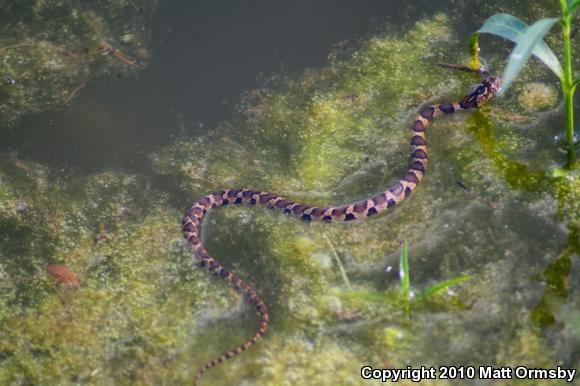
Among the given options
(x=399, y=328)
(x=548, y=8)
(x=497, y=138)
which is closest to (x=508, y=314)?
(x=399, y=328)

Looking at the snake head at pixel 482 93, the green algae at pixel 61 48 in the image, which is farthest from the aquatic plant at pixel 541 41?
the green algae at pixel 61 48

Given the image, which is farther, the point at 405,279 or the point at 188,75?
the point at 188,75

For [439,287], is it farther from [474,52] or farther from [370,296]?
[474,52]

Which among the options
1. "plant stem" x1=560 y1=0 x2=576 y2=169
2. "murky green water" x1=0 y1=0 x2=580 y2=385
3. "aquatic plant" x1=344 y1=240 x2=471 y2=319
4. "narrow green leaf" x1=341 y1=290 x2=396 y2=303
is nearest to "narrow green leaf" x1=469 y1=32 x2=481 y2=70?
"murky green water" x1=0 y1=0 x2=580 y2=385

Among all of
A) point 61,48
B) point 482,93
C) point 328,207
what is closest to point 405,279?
point 328,207

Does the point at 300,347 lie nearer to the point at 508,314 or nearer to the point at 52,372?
the point at 508,314

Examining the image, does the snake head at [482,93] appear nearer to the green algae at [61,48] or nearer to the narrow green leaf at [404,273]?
the narrow green leaf at [404,273]

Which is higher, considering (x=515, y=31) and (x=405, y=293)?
(x=515, y=31)
